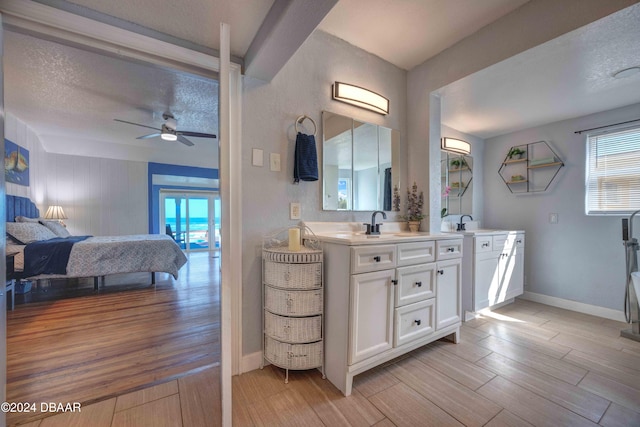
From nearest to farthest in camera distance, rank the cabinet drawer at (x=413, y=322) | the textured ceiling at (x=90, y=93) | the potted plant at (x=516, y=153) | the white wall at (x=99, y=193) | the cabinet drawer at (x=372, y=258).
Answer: the cabinet drawer at (x=372, y=258)
the cabinet drawer at (x=413, y=322)
the textured ceiling at (x=90, y=93)
the potted plant at (x=516, y=153)
the white wall at (x=99, y=193)

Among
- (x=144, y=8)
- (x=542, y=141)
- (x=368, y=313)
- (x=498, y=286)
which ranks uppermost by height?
(x=144, y=8)

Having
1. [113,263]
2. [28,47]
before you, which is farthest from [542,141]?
[113,263]

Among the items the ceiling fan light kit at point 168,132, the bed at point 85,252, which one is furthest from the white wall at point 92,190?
the ceiling fan light kit at point 168,132

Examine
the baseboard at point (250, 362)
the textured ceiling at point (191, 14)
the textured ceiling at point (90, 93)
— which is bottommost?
the baseboard at point (250, 362)

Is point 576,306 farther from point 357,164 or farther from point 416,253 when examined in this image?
point 357,164

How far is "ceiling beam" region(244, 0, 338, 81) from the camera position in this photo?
117 cm

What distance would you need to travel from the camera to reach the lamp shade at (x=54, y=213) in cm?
446

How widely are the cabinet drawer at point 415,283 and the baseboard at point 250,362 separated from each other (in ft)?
3.39

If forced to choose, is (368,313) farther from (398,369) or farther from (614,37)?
(614,37)

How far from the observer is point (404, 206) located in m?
2.46

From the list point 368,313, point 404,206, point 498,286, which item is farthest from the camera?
point 498,286

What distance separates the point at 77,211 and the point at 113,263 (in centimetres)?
292

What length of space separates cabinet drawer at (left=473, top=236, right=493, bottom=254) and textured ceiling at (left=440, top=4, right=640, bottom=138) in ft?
4.55

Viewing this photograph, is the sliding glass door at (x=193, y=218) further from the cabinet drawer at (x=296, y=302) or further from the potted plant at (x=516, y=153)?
the potted plant at (x=516, y=153)
